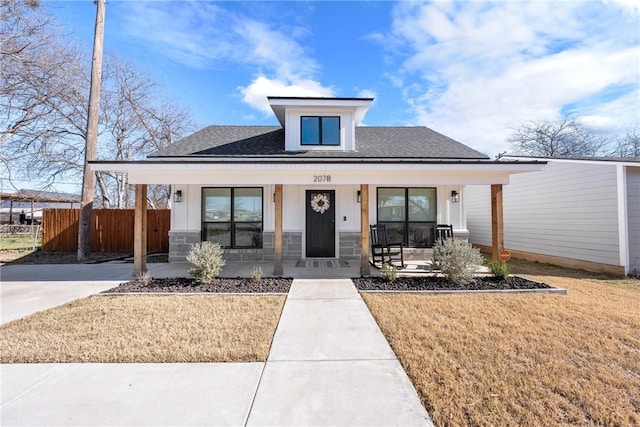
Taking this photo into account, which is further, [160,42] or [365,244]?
[160,42]

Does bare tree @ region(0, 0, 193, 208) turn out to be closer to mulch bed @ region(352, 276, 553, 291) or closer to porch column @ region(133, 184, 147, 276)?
porch column @ region(133, 184, 147, 276)

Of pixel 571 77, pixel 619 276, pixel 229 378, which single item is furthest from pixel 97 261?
pixel 571 77

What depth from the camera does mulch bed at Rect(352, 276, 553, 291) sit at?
5816mm

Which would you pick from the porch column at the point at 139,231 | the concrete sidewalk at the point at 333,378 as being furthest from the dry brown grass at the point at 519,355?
the porch column at the point at 139,231

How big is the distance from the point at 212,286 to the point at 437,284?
15.6ft

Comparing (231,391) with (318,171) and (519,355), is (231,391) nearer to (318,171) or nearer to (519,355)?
(519,355)

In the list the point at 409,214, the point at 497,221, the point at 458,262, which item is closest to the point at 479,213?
the point at 409,214

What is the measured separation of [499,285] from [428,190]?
387cm

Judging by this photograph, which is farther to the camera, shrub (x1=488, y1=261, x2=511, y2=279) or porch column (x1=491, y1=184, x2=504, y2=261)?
porch column (x1=491, y1=184, x2=504, y2=261)

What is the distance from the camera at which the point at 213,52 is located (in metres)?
12.2

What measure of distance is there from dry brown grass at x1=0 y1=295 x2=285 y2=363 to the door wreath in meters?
4.23

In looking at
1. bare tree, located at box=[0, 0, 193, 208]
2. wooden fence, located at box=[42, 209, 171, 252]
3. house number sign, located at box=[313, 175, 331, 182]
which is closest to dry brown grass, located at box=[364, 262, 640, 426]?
house number sign, located at box=[313, 175, 331, 182]

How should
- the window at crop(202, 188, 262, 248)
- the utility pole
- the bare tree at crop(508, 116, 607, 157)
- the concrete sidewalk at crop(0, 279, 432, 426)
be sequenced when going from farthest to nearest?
the bare tree at crop(508, 116, 607, 157) < the utility pole < the window at crop(202, 188, 262, 248) < the concrete sidewalk at crop(0, 279, 432, 426)

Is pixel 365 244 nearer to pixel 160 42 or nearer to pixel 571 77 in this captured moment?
pixel 160 42
